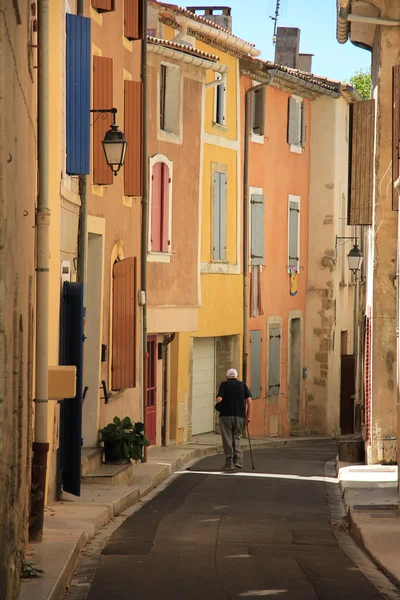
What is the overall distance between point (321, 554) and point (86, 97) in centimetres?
575

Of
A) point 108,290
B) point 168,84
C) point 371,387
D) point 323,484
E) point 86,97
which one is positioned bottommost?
point 323,484

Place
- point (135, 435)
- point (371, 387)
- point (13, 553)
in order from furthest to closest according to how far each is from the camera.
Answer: point (371, 387) < point (135, 435) < point (13, 553)

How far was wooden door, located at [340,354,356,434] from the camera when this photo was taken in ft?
108

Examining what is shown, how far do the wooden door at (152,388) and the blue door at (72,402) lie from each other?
31.2 ft

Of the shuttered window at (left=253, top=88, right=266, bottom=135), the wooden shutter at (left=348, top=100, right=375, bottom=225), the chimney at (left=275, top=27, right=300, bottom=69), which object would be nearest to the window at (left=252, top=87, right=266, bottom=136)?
the shuttered window at (left=253, top=88, right=266, bottom=135)

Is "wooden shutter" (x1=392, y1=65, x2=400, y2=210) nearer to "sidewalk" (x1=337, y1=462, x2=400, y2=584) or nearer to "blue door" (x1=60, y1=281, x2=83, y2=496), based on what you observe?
"sidewalk" (x1=337, y1=462, x2=400, y2=584)

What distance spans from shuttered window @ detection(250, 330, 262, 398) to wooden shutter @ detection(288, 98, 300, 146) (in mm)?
5244

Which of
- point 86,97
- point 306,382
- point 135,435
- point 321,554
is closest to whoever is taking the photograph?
point 321,554

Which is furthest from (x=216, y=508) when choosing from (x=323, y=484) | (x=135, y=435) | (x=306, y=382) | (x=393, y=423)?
(x=306, y=382)

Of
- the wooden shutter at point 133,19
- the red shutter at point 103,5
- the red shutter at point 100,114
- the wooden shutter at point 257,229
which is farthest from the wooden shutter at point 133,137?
the wooden shutter at point 257,229

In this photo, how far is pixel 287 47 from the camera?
1382 inches

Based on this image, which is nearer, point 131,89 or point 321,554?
point 321,554

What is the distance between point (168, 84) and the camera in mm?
22578

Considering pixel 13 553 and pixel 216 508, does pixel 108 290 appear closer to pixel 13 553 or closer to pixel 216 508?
pixel 216 508
